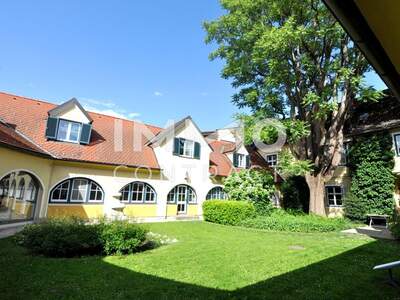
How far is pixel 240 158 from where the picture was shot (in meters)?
25.2

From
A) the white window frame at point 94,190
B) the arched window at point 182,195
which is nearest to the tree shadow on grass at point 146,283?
the white window frame at point 94,190

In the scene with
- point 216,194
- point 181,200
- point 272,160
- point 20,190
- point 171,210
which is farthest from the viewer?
point 272,160

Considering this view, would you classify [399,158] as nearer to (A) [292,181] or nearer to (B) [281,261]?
(A) [292,181]

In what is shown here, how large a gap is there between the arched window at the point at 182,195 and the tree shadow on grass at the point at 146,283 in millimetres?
12930

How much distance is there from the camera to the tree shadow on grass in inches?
203

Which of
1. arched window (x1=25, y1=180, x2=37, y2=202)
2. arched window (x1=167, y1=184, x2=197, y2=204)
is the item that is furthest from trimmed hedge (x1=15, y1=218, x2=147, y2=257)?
arched window (x1=167, y1=184, x2=197, y2=204)

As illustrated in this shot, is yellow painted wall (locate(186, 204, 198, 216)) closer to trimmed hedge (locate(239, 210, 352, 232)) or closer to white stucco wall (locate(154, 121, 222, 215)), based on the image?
white stucco wall (locate(154, 121, 222, 215))

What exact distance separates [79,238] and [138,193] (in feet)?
34.9

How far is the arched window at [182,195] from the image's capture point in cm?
2050

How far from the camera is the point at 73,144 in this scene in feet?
54.0

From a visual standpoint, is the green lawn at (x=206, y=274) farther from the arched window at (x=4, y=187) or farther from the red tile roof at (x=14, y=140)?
the arched window at (x=4, y=187)

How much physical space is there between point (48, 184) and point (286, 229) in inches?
545

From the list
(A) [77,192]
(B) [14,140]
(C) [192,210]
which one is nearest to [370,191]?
(C) [192,210]

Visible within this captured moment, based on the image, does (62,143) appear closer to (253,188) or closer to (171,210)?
(171,210)
